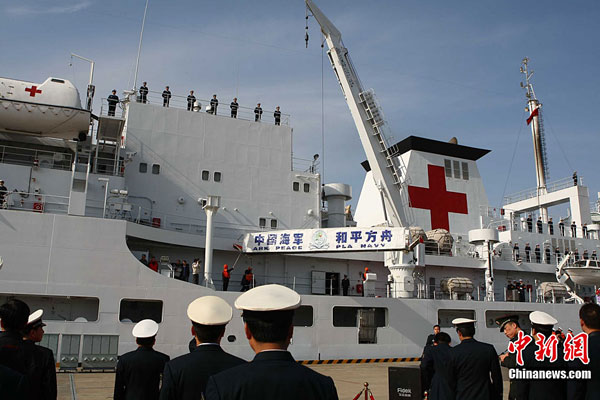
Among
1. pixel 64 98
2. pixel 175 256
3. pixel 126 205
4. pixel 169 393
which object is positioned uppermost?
pixel 64 98

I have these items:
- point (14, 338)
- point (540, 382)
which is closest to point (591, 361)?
point (540, 382)

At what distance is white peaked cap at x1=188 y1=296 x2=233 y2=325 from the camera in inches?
122

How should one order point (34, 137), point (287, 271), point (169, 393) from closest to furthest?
point (169, 393)
point (34, 137)
point (287, 271)

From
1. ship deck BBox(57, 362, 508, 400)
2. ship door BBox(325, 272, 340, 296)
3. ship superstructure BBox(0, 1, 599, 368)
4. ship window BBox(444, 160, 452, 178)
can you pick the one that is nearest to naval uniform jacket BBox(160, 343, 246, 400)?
ship deck BBox(57, 362, 508, 400)

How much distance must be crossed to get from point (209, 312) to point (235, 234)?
14.8 m

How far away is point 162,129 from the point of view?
17.8 metres

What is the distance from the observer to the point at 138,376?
4176 millimetres

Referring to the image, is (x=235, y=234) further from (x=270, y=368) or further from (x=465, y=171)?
(x=270, y=368)

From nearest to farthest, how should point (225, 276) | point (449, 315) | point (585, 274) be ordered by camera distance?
point (225, 276)
point (449, 315)
point (585, 274)

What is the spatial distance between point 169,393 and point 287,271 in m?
15.1

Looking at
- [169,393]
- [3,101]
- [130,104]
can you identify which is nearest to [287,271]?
[130,104]

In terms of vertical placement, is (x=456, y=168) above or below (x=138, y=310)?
above

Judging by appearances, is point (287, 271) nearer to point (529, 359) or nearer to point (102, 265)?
point (102, 265)

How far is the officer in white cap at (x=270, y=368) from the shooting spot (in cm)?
202
